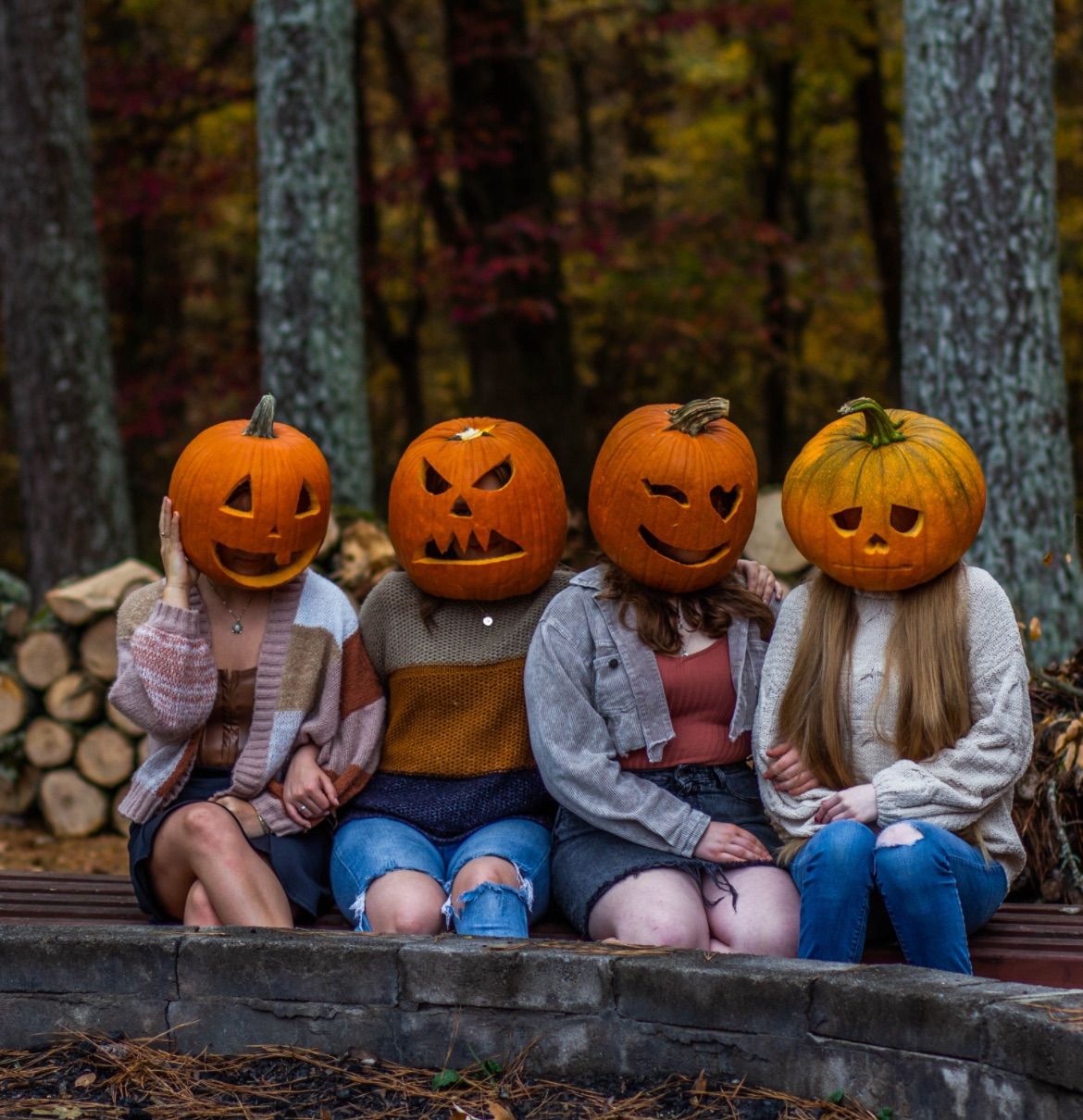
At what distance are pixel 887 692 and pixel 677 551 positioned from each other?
605 mm

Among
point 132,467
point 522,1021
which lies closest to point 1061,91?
point 132,467

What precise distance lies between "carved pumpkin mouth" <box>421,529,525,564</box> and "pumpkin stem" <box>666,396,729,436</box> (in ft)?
1.62

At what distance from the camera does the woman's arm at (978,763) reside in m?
3.39

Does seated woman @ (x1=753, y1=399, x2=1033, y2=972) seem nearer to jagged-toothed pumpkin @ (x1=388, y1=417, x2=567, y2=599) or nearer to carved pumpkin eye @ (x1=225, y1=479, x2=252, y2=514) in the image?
jagged-toothed pumpkin @ (x1=388, y1=417, x2=567, y2=599)

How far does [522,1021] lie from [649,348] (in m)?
11.1

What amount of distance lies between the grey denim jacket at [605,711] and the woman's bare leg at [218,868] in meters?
0.70

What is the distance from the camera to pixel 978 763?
3404 millimetres

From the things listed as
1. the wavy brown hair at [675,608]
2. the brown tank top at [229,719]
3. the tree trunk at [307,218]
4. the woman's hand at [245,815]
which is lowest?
the woman's hand at [245,815]

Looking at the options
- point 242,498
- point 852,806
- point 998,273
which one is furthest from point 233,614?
point 998,273

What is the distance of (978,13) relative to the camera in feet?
19.5

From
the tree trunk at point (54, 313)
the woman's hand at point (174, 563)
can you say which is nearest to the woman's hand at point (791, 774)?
the woman's hand at point (174, 563)

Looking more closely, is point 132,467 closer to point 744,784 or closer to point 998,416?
point 998,416

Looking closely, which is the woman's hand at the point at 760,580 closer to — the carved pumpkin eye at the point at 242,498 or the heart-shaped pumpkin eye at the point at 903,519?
the heart-shaped pumpkin eye at the point at 903,519

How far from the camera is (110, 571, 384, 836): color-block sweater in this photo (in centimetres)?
369
